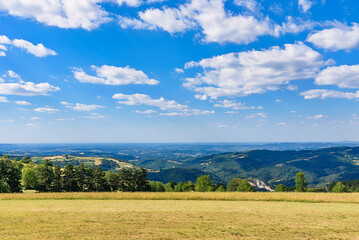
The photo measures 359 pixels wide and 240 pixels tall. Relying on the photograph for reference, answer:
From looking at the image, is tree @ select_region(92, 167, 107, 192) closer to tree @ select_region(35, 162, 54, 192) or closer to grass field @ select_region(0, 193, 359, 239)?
tree @ select_region(35, 162, 54, 192)

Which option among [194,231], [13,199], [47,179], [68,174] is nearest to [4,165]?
[47,179]

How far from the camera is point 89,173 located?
269ft

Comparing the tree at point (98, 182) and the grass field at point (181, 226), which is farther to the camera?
the tree at point (98, 182)

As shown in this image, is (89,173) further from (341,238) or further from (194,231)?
(341,238)

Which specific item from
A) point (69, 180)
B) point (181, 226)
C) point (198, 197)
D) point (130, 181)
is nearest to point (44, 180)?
point (69, 180)

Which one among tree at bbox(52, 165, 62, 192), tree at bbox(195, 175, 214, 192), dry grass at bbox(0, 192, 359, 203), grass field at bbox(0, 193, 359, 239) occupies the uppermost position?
grass field at bbox(0, 193, 359, 239)

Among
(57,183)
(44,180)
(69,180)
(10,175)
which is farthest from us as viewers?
(57,183)

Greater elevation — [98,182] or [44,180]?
[44,180]

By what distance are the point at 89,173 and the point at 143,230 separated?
71.8m

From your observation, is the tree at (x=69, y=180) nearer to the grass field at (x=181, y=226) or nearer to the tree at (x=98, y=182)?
the tree at (x=98, y=182)

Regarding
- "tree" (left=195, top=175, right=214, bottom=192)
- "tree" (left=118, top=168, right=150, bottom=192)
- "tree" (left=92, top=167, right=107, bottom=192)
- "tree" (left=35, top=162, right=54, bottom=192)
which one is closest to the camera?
"tree" (left=35, top=162, right=54, bottom=192)

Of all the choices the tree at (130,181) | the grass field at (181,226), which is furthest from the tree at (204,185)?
the grass field at (181,226)

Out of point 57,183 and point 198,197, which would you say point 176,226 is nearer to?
point 198,197

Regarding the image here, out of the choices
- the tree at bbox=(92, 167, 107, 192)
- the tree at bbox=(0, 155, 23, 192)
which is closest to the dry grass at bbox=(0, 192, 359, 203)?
the tree at bbox=(92, 167, 107, 192)
